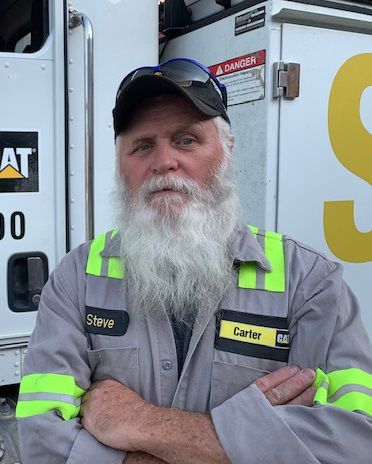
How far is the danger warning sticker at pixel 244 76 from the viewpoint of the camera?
7.29 ft

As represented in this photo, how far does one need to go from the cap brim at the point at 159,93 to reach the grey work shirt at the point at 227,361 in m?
0.36

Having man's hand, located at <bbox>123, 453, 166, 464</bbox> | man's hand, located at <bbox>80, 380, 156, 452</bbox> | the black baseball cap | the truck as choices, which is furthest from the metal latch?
man's hand, located at <bbox>123, 453, 166, 464</bbox>

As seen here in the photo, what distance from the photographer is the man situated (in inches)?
45.6

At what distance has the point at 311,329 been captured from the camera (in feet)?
4.14

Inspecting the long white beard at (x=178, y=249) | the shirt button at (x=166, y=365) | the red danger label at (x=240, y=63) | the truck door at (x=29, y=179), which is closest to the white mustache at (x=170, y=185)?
the long white beard at (x=178, y=249)

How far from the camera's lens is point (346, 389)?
3.92 feet

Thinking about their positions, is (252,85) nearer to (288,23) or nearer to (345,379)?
(288,23)

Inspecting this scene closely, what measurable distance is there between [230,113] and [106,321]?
1.29m

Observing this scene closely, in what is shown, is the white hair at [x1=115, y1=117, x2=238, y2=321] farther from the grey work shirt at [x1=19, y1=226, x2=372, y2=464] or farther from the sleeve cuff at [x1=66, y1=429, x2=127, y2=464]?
the sleeve cuff at [x1=66, y1=429, x2=127, y2=464]

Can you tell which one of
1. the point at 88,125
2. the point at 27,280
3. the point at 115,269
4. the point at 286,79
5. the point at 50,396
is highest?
the point at 286,79

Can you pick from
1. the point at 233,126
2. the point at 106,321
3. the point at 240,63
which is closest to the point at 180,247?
the point at 106,321

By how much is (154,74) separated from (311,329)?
69 cm

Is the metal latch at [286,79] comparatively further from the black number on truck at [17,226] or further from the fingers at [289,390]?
the fingers at [289,390]

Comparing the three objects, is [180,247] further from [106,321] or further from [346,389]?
[346,389]
